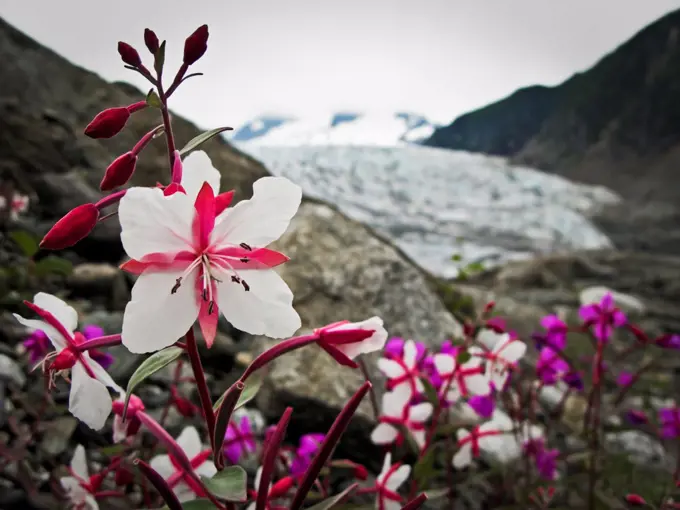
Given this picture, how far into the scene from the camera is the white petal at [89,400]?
31 cm

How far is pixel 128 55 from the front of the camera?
32 centimetres

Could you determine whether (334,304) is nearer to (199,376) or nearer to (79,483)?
(79,483)

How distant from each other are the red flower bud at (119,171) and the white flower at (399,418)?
403 mm

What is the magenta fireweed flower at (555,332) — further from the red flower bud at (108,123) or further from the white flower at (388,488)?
the red flower bud at (108,123)

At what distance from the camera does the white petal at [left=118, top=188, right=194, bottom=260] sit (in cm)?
25

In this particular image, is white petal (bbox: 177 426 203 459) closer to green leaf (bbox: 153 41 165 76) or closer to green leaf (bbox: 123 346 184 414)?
green leaf (bbox: 123 346 184 414)

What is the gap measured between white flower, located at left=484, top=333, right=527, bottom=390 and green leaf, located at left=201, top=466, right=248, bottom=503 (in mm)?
436

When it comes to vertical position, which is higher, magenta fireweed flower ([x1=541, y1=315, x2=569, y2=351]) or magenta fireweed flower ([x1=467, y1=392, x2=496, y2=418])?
magenta fireweed flower ([x1=541, y1=315, x2=569, y2=351])

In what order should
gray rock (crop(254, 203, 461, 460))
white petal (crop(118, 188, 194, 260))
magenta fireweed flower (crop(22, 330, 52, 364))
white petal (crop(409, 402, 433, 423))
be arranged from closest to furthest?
white petal (crop(118, 188, 194, 260)) < white petal (crop(409, 402, 433, 423)) < magenta fireweed flower (crop(22, 330, 52, 364)) < gray rock (crop(254, 203, 461, 460))

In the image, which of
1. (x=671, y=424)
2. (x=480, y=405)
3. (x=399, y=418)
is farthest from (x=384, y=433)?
(x=671, y=424)

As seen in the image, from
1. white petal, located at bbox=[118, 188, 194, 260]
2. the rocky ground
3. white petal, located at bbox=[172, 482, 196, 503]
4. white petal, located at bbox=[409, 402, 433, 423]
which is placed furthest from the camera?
the rocky ground

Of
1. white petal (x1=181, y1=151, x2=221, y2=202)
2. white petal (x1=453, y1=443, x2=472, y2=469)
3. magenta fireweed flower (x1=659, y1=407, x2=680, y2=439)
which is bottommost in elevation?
magenta fireweed flower (x1=659, y1=407, x2=680, y2=439)

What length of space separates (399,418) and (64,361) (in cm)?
40

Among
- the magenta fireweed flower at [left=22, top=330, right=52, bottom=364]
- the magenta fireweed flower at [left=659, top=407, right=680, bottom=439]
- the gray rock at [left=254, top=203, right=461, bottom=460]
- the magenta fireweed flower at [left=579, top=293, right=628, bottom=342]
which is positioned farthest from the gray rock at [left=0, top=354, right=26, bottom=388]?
the magenta fireweed flower at [left=659, top=407, right=680, bottom=439]
